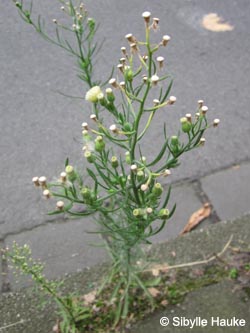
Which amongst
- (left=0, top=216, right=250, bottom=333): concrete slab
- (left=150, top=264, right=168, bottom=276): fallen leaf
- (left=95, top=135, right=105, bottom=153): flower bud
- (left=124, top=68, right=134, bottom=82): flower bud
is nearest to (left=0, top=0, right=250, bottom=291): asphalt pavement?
(left=0, top=216, right=250, bottom=333): concrete slab

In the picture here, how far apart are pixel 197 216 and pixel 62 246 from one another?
656mm

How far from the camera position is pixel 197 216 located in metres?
2.32

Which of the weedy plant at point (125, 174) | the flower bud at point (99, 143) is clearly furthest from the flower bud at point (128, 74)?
the flower bud at point (99, 143)

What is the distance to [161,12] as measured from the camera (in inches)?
145

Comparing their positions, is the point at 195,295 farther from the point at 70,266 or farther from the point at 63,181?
the point at 63,181

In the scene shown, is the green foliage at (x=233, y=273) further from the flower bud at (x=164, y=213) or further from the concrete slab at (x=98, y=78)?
the concrete slab at (x=98, y=78)

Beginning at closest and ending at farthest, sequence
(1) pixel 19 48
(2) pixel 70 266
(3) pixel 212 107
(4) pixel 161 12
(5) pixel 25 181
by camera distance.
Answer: (2) pixel 70 266 < (5) pixel 25 181 < (3) pixel 212 107 < (1) pixel 19 48 < (4) pixel 161 12

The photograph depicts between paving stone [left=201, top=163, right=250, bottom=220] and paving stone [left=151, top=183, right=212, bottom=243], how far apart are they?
0.08 metres

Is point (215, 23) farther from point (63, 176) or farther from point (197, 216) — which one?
point (63, 176)

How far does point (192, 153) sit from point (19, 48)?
156cm

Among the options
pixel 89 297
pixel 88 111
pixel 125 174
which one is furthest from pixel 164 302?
pixel 88 111

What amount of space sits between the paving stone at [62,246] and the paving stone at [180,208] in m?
0.30

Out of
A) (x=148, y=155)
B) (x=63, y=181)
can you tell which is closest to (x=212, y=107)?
(x=148, y=155)

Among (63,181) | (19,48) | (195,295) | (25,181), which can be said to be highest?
(19,48)
